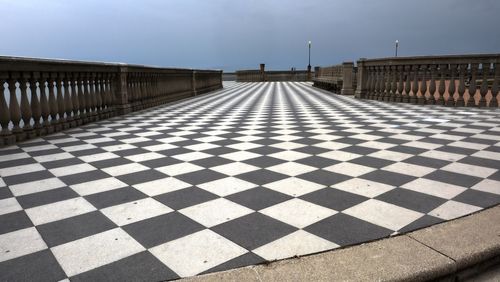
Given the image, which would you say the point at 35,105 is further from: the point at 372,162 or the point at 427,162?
the point at 427,162

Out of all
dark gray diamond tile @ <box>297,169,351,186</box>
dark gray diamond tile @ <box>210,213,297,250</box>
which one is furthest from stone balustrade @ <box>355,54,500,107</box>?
dark gray diamond tile @ <box>210,213,297,250</box>

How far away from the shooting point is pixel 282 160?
3928mm

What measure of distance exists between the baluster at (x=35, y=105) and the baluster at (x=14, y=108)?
0.31 meters

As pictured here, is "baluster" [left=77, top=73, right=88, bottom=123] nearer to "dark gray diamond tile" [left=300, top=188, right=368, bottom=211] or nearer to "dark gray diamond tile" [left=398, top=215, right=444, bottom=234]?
"dark gray diamond tile" [left=300, top=188, right=368, bottom=211]

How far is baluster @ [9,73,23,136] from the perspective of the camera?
16.6 feet

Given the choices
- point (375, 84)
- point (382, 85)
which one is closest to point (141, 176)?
point (382, 85)

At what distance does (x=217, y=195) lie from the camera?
2.86m

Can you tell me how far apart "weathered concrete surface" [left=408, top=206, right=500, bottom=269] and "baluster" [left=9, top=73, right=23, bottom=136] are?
534 centimetres

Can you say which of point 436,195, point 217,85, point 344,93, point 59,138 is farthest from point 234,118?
point 217,85

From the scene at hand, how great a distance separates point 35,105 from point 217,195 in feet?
13.7

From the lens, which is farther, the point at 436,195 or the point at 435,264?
the point at 436,195

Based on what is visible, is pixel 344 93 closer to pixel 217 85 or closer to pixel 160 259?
pixel 217 85

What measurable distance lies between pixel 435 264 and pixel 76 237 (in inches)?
80.3

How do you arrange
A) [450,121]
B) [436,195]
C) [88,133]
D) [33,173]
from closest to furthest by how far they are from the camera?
[436,195], [33,173], [88,133], [450,121]
